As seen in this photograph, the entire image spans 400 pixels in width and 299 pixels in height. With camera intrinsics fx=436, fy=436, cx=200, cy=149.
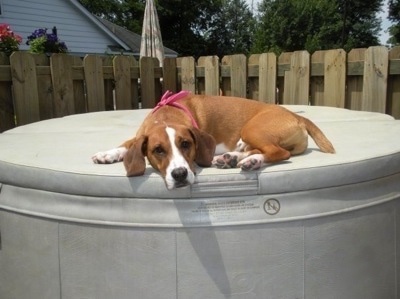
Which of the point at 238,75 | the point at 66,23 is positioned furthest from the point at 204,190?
the point at 66,23

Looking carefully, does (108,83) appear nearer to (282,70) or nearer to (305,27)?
(282,70)

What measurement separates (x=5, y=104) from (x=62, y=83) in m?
0.67

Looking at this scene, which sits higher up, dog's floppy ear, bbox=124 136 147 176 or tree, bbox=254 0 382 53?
tree, bbox=254 0 382 53

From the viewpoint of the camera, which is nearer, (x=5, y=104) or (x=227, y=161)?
(x=227, y=161)

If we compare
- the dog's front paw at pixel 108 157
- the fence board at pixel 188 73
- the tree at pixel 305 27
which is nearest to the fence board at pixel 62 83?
the fence board at pixel 188 73

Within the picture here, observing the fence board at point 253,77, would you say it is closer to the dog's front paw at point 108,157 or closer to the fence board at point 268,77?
the fence board at point 268,77

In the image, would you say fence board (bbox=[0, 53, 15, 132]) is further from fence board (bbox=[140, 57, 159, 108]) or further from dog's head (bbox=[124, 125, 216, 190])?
dog's head (bbox=[124, 125, 216, 190])

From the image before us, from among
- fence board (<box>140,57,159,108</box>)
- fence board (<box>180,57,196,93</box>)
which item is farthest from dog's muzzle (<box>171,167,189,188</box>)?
fence board (<box>180,57,196,93</box>)

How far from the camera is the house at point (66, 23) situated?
15.4 metres

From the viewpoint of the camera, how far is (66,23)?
18234mm

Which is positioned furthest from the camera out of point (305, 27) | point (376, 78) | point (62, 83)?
point (305, 27)

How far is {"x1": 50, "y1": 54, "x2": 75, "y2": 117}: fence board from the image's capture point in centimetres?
491

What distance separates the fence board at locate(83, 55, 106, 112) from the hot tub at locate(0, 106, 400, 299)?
2907 mm

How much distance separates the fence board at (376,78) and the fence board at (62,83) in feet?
11.0
